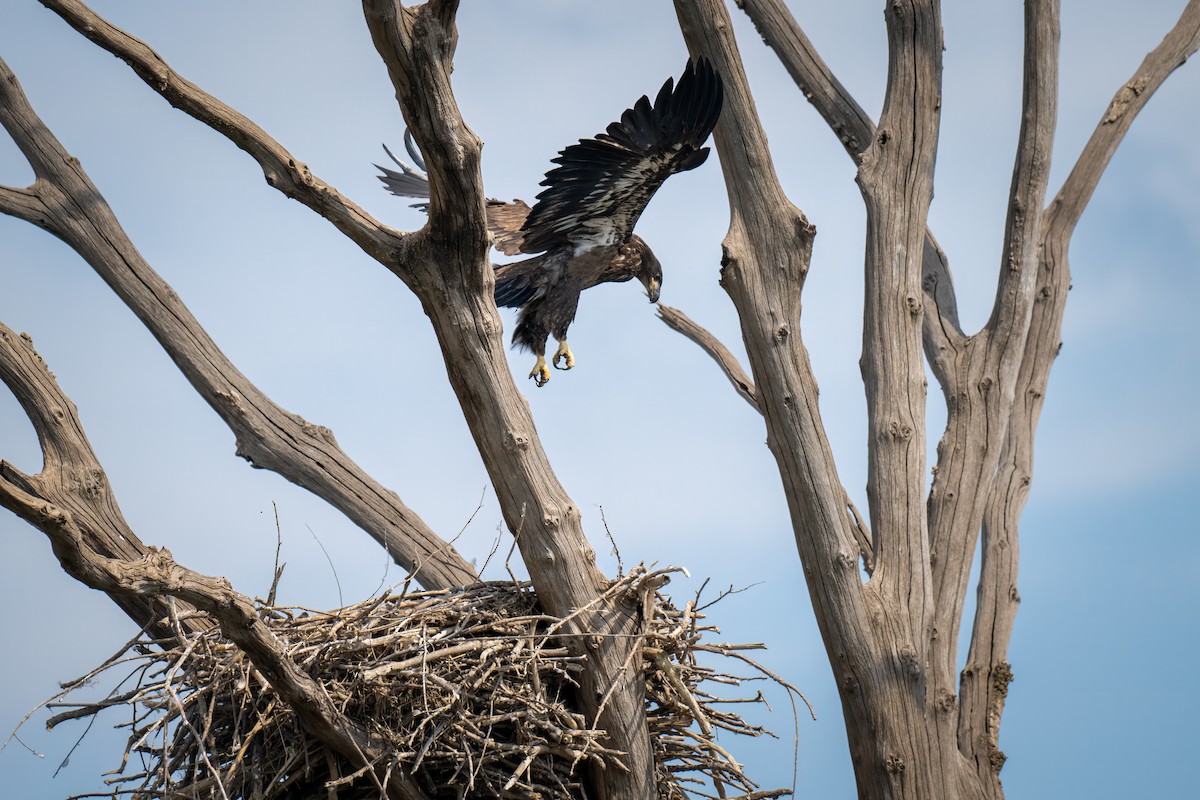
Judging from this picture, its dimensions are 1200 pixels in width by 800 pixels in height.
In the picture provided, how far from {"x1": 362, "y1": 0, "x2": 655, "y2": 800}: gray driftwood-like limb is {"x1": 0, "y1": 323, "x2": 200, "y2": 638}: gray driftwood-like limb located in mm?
1398

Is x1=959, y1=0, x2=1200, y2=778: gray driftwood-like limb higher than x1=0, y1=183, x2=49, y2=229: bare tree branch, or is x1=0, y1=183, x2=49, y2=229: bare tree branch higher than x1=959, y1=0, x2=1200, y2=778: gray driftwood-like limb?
x1=959, y1=0, x2=1200, y2=778: gray driftwood-like limb

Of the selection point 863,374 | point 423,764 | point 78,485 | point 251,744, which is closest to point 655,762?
point 423,764

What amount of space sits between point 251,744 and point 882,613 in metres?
2.09

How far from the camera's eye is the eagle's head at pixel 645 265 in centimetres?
568

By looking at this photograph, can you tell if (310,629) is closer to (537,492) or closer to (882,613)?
(537,492)

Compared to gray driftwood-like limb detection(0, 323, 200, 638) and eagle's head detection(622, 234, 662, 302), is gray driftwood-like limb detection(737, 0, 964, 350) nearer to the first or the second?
eagle's head detection(622, 234, 662, 302)

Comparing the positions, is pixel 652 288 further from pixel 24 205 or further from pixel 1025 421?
pixel 24 205

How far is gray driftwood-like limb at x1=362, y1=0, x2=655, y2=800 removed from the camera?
116 inches

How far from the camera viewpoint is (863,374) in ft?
14.2

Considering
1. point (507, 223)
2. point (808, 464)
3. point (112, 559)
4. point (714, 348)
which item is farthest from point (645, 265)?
point (112, 559)

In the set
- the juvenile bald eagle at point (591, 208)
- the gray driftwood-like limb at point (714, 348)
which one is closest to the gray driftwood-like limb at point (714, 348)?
the gray driftwood-like limb at point (714, 348)

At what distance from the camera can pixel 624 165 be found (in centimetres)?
450

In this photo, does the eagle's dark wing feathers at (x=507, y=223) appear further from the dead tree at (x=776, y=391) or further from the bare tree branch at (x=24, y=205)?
the bare tree branch at (x=24, y=205)

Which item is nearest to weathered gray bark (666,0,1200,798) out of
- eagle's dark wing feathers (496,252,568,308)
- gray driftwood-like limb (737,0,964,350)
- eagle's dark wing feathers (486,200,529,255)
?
gray driftwood-like limb (737,0,964,350)
